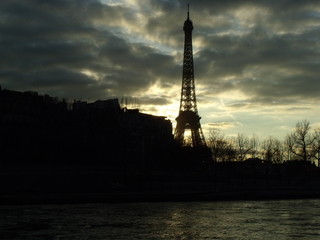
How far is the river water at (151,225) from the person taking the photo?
19234mm

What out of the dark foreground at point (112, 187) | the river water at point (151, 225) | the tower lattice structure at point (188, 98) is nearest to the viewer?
the river water at point (151, 225)

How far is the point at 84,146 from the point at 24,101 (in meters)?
18.7

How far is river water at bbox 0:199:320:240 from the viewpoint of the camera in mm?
19234

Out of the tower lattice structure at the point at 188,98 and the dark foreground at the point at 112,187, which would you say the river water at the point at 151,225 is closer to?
the dark foreground at the point at 112,187

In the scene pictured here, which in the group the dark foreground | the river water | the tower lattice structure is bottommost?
the river water

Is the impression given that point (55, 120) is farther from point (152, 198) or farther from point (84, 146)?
point (152, 198)

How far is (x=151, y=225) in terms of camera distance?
74.1 feet

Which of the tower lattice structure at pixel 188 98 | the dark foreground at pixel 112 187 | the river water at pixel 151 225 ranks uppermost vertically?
the tower lattice structure at pixel 188 98

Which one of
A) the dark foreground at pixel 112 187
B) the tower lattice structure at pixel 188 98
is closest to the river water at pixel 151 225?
the dark foreground at pixel 112 187

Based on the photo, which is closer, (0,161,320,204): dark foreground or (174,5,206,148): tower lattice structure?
(0,161,320,204): dark foreground

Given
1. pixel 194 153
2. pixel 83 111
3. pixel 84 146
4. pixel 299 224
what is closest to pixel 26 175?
pixel 84 146

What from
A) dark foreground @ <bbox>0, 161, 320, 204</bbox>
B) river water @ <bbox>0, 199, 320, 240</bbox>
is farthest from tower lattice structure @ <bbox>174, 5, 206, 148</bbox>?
river water @ <bbox>0, 199, 320, 240</bbox>

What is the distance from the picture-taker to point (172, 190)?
167ft

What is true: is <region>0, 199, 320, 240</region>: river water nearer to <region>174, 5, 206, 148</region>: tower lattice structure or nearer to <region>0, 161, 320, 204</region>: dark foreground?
<region>0, 161, 320, 204</region>: dark foreground
